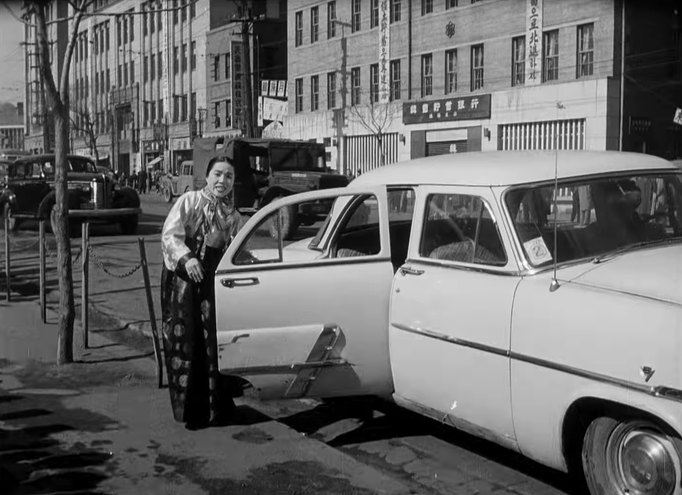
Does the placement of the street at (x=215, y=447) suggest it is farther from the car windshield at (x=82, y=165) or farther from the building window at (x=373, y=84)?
the building window at (x=373, y=84)

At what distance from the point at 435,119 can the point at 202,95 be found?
24657 millimetres

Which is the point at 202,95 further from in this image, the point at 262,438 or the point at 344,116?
the point at 262,438

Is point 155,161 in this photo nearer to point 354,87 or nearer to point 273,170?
point 354,87

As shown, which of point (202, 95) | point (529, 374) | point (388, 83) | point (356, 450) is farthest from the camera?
point (202, 95)

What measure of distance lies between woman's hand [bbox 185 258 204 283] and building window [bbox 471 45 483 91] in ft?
94.3

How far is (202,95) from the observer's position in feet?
181

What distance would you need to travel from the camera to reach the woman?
5473 millimetres

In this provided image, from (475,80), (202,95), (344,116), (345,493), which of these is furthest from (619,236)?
(202,95)

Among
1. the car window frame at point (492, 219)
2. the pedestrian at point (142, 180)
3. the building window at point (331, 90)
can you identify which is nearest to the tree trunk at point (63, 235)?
the car window frame at point (492, 219)

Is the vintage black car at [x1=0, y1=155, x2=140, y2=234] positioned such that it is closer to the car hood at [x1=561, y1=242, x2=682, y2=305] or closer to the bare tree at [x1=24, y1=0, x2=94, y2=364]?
the bare tree at [x1=24, y1=0, x2=94, y2=364]

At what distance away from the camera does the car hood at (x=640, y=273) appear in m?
3.79

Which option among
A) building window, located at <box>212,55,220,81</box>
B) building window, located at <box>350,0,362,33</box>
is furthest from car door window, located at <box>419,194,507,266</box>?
building window, located at <box>212,55,220,81</box>

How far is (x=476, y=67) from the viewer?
32.9m

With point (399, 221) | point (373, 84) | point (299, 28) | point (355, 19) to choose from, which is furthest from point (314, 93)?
point (399, 221)
